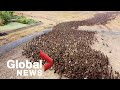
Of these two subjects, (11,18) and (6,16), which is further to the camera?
(11,18)

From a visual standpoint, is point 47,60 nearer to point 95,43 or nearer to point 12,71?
point 12,71

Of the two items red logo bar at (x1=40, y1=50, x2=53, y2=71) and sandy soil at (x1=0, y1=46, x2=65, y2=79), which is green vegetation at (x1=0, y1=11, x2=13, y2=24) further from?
red logo bar at (x1=40, y1=50, x2=53, y2=71)

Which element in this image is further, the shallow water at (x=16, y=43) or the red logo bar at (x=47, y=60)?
the shallow water at (x=16, y=43)

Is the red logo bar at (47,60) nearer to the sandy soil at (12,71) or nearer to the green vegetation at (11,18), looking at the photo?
the sandy soil at (12,71)

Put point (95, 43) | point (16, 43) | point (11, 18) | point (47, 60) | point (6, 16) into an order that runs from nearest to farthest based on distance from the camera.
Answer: point (47, 60), point (16, 43), point (95, 43), point (6, 16), point (11, 18)

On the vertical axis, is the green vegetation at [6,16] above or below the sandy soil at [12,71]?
above

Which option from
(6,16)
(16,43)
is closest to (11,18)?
(6,16)

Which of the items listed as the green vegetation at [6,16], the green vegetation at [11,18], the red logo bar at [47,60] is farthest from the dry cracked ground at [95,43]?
the green vegetation at [6,16]

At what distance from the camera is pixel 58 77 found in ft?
21.1

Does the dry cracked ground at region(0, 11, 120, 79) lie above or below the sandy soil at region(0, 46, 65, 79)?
above

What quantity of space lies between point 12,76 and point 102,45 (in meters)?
2.96

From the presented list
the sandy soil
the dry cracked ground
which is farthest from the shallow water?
the sandy soil
